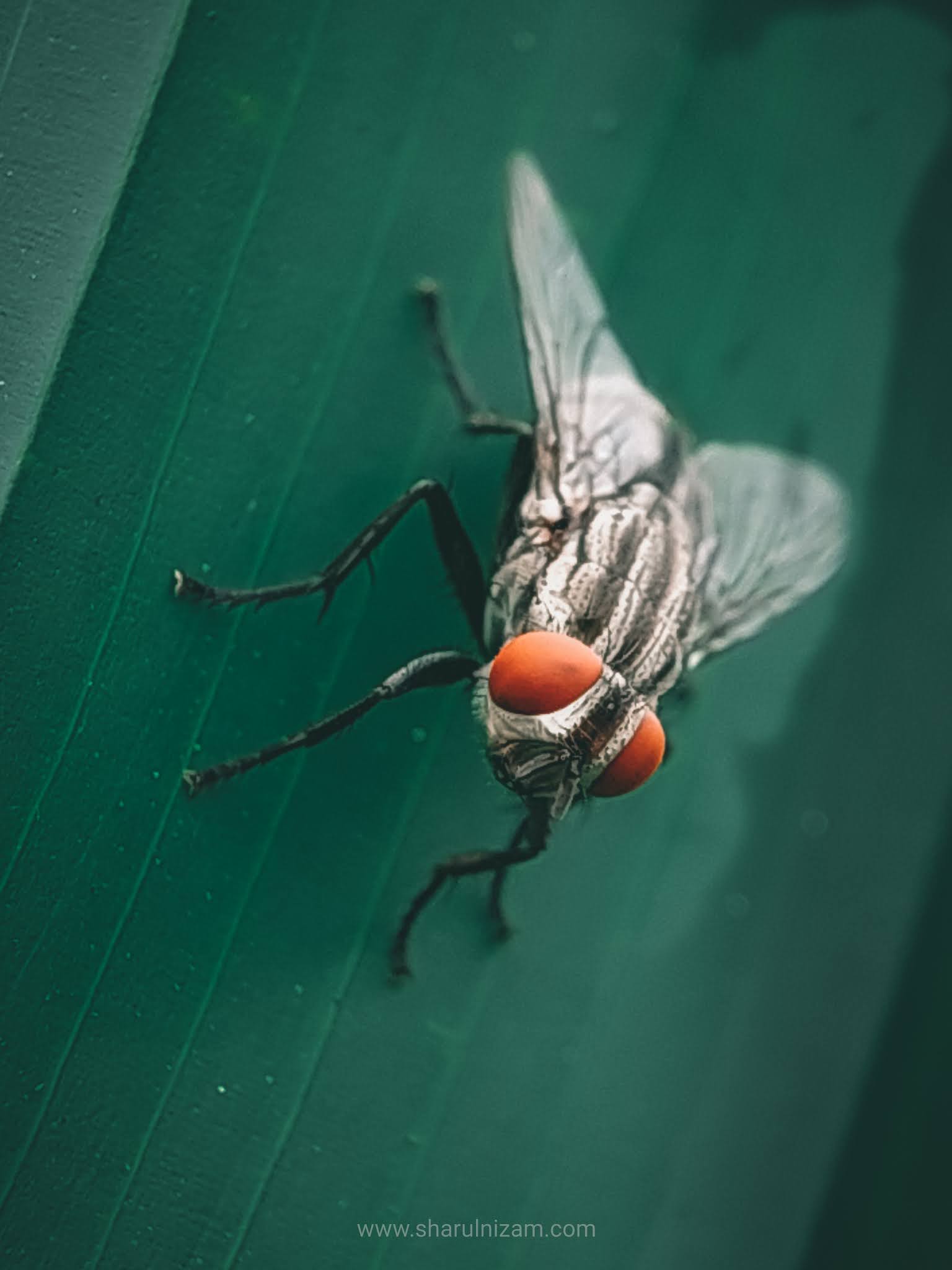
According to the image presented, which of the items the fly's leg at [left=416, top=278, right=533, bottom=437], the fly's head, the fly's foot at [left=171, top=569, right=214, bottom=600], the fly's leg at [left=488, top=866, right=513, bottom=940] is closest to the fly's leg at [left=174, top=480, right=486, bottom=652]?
the fly's foot at [left=171, top=569, right=214, bottom=600]

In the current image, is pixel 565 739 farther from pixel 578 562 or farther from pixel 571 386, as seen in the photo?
pixel 571 386

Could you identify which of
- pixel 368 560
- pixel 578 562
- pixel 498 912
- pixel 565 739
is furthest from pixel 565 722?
pixel 498 912

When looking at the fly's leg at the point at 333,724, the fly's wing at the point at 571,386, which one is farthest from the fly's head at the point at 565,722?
the fly's wing at the point at 571,386

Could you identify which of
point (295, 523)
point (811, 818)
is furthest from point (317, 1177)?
point (811, 818)

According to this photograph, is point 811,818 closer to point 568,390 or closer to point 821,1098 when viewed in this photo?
point 821,1098

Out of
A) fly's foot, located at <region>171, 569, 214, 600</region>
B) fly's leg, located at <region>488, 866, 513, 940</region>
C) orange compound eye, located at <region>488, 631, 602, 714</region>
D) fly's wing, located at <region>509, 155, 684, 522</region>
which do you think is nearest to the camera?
orange compound eye, located at <region>488, 631, 602, 714</region>

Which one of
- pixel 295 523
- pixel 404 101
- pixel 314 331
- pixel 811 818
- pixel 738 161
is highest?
pixel 738 161

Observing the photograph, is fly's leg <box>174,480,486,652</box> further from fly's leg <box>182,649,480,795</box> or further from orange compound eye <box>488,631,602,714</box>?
orange compound eye <box>488,631,602,714</box>
